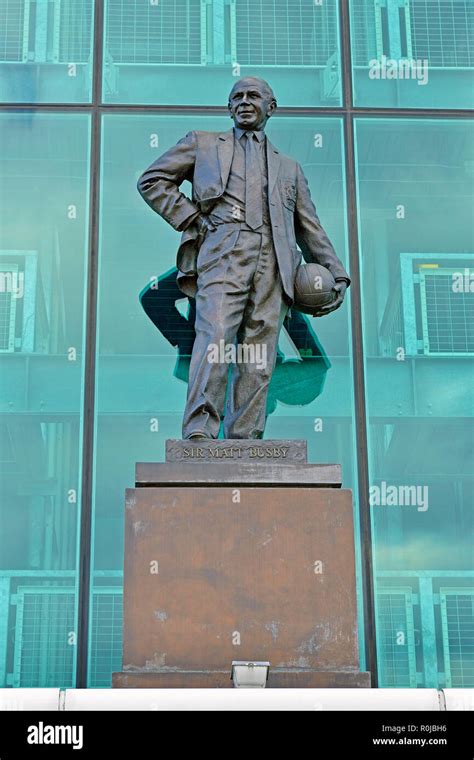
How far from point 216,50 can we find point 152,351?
299 centimetres

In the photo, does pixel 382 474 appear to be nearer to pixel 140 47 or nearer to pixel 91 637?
pixel 91 637

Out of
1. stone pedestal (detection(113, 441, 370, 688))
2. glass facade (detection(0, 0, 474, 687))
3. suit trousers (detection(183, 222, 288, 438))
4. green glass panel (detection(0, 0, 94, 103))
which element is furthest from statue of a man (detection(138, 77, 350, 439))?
green glass panel (detection(0, 0, 94, 103))

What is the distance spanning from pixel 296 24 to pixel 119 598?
545cm

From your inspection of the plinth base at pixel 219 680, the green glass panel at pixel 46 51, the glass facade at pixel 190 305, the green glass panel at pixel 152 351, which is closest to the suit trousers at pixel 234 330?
the plinth base at pixel 219 680

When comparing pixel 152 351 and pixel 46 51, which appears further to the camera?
pixel 46 51

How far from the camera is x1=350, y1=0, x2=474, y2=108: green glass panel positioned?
13.2 meters

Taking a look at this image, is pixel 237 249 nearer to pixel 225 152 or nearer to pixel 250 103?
pixel 225 152

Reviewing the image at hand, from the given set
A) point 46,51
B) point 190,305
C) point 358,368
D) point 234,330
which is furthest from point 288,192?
point 46,51

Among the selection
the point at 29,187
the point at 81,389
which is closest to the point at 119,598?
the point at 81,389

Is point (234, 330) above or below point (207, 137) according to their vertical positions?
below

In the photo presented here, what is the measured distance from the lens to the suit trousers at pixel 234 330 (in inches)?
374

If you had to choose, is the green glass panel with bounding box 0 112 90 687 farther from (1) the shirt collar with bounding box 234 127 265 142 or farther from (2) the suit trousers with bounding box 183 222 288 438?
(1) the shirt collar with bounding box 234 127 265 142

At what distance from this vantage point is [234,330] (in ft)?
31.7

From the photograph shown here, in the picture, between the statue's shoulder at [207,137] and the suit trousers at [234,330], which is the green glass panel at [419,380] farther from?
the statue's shoulder at [207,137]
